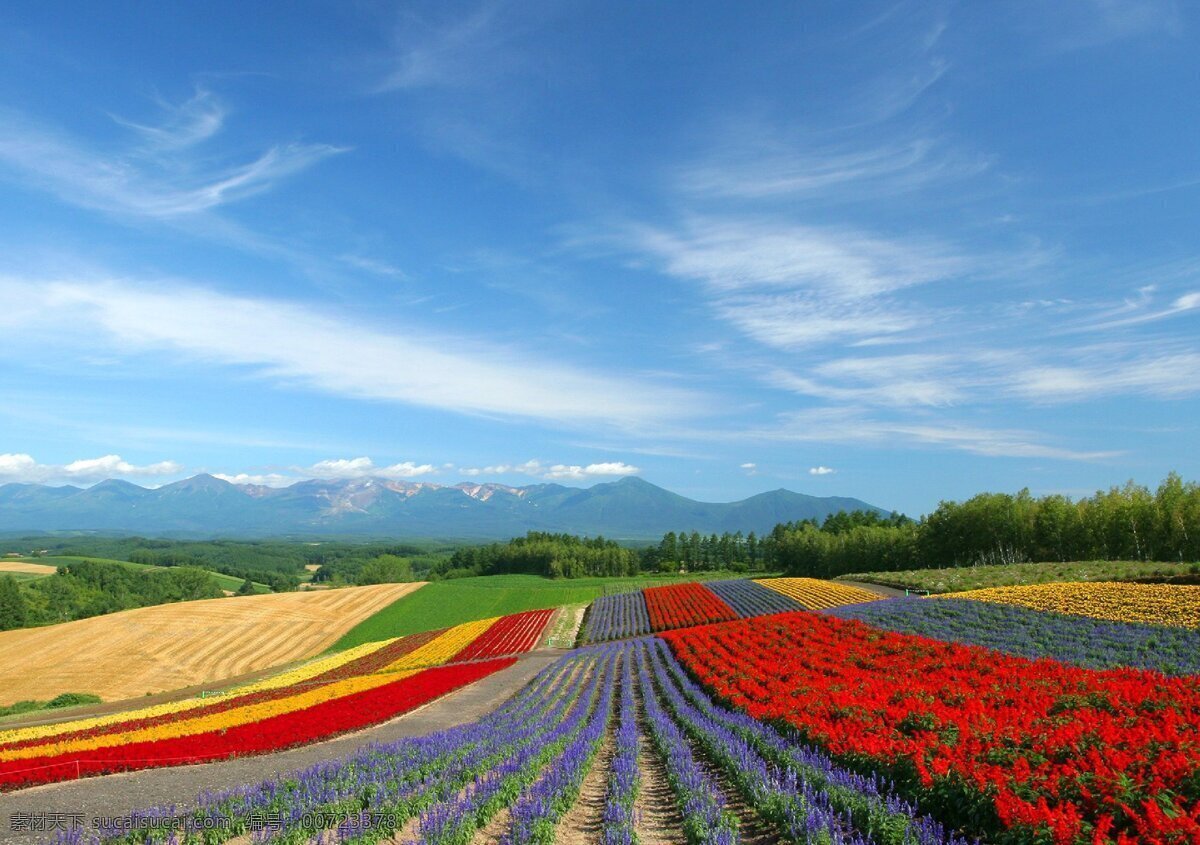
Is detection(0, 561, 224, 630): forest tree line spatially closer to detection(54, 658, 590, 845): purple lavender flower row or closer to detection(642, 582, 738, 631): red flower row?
detection(642, 582, 738, 631): red flower row

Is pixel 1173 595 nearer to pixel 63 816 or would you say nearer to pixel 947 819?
pixel 947 819

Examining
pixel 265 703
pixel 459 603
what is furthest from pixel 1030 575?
pixel 459 603

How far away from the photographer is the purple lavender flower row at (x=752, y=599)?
165ft

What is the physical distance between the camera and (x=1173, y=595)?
3278cm

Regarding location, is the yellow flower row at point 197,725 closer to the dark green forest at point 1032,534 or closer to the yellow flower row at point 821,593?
the yellow flower row at point 821,593

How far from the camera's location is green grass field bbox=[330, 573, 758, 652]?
70.9m

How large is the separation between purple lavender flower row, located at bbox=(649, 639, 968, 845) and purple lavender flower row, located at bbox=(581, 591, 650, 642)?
3972 cm

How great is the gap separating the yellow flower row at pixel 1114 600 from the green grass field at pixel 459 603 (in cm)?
5085

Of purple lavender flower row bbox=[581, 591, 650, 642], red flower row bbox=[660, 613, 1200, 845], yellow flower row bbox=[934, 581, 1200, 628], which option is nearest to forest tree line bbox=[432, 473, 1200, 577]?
yellow flower row bbox=[934, 581, 1200, 628]

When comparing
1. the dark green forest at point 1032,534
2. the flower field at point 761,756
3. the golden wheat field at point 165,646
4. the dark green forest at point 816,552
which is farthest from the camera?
the dark green forest at point 816,552

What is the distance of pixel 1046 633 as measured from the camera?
2769 centimetres

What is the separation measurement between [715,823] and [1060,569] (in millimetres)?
56462

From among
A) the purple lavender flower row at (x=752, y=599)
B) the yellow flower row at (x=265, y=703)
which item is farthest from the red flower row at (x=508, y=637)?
the purple lavender flower row at (x=752, y=599)

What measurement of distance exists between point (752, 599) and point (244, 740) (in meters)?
47.9
